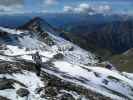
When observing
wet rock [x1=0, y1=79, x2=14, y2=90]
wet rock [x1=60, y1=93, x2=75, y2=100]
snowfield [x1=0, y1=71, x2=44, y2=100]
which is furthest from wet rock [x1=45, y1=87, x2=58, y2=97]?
wet rock [x1=0, y1=79, x2=14, y2=90]

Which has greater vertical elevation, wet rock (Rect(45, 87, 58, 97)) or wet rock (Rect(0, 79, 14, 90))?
wet rock (Rect(0, 79, 14, 90))

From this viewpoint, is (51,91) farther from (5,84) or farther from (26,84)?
(5,84)

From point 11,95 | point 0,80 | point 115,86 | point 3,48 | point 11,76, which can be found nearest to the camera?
point 11,95

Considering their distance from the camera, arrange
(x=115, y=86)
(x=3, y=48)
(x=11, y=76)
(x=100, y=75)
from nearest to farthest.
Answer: (x=11, y=76)
(x=115, y=86)
(x=100, y=75)
(x=3, y=48)

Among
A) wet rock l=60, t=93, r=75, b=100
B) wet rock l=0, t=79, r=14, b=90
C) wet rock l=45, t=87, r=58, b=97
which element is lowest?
wet rock l=60, t=93, r=75, b=100

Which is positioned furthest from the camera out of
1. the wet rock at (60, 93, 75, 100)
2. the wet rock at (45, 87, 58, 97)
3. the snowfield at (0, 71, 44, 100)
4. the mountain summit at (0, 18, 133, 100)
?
the wet rock at (45, 87, 58, 97)

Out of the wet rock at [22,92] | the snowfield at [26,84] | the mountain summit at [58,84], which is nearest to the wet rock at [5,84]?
the mountain summit at [58,84]

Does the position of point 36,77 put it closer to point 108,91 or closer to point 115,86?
point 108,91

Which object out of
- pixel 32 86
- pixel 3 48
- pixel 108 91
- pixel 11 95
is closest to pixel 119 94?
pixel 108 91

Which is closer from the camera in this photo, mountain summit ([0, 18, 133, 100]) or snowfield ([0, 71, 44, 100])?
snowfield ([0, 71, 44, 100])

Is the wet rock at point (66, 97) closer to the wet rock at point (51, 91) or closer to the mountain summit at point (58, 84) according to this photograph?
the mountain summit at point (58, 84)

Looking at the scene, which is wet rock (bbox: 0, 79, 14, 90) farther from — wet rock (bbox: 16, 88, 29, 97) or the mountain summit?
wet rock (bbox: 16, 88, 29, 97)
